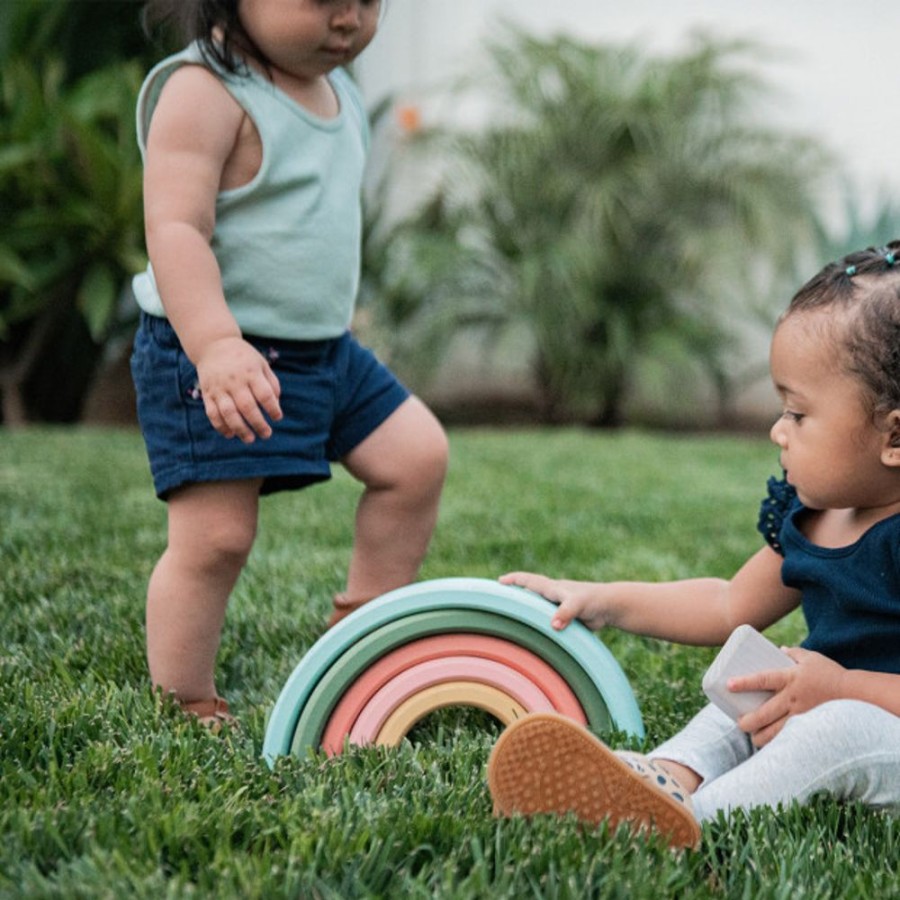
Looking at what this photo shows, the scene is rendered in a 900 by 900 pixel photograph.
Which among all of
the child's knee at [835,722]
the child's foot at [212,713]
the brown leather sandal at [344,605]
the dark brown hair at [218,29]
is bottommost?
the child's foot at [212,713]

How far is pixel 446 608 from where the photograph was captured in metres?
1.61

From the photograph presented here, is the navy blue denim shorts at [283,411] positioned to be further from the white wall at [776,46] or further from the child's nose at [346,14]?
the white wall at [776,46]

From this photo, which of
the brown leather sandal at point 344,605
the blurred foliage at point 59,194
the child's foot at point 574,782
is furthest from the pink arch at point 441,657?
the blurred foliage at point 59,194

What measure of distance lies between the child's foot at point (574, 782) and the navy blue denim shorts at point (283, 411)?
25.6 inches

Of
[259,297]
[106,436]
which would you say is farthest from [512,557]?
[106,436]

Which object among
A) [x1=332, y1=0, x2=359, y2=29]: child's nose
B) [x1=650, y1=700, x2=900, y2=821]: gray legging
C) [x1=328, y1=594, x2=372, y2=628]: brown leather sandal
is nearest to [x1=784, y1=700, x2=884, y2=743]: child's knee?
[x1=650, y1=700, x2=900, y2=821]: gray legging

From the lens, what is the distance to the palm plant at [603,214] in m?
7.34

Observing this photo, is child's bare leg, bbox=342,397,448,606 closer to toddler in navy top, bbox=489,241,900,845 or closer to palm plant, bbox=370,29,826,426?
toddler in navy top, bbox=489,241,900,845

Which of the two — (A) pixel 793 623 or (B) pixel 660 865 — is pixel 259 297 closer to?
(B) pixel 660 865

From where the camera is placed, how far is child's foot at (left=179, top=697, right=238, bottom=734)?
174cm

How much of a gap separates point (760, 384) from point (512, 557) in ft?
17.1

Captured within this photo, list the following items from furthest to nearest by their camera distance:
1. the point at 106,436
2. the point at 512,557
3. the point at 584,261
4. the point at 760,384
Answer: the point at 760,384 < the point at 584,261 < the point at 106,436 < the point at 512,557

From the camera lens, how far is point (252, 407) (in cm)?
160

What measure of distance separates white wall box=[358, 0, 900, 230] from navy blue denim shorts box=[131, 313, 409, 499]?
241 inches
